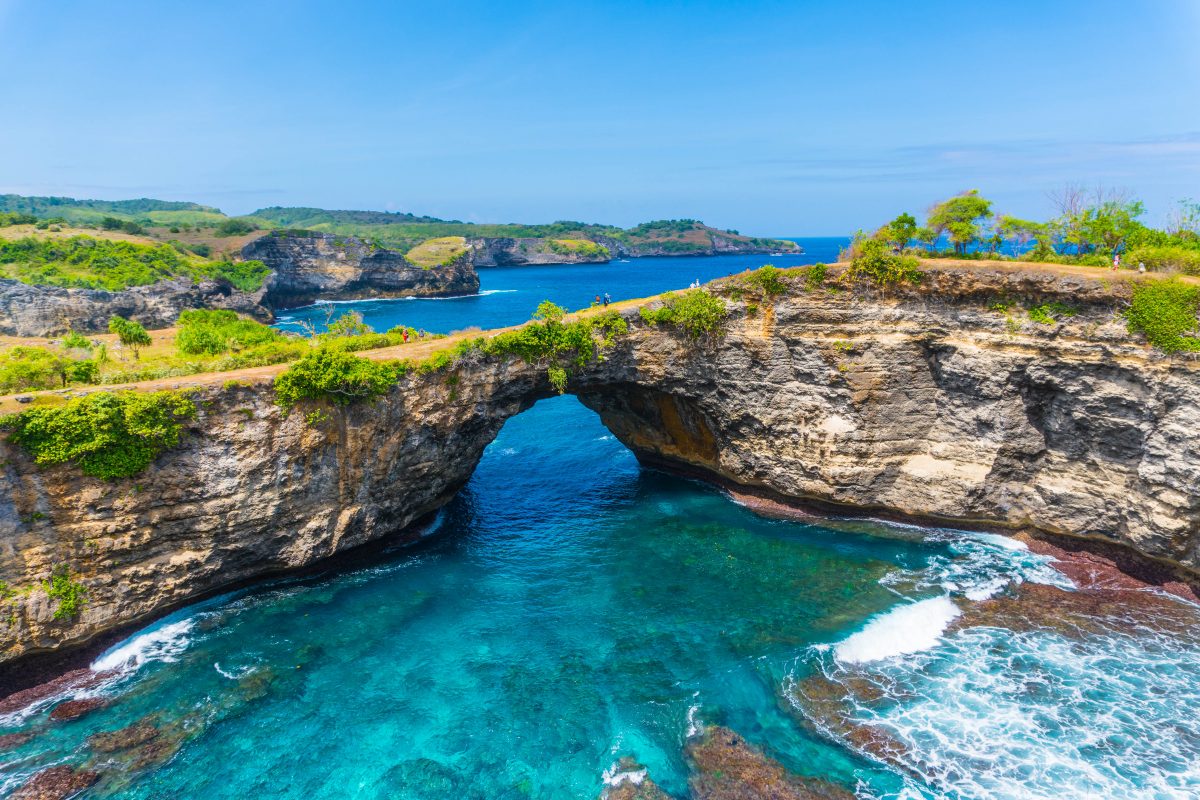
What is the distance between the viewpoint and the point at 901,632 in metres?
24.9

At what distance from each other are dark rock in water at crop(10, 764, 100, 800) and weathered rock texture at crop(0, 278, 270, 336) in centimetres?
7085

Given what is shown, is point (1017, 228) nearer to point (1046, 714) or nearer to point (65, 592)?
point (1046, 714)

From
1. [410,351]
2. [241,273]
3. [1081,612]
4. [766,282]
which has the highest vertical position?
[241,273]

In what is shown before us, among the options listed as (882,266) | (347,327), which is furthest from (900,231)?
(347,327)

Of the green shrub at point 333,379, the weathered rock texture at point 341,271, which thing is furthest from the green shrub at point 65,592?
the weathered rock texture at point 341,271

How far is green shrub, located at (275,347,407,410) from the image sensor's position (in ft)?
84.6

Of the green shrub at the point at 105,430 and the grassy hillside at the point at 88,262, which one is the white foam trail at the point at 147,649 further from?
the grassy hillside at the point at 88,262

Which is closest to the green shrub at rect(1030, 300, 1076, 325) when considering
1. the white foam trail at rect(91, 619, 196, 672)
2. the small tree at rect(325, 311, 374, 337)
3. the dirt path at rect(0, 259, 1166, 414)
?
the dirt path at rect(0, 259, 1166, 414)

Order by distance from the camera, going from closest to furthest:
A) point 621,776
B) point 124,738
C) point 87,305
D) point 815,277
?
point 621,776, point 124,738, point 815,277, point 87,305

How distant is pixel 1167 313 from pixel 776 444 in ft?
57.3

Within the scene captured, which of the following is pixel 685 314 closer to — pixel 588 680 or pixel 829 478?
pixel 829 478

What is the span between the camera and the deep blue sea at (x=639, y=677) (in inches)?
755

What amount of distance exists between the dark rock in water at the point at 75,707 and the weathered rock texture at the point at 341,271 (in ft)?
345

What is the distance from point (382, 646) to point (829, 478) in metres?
23.6
